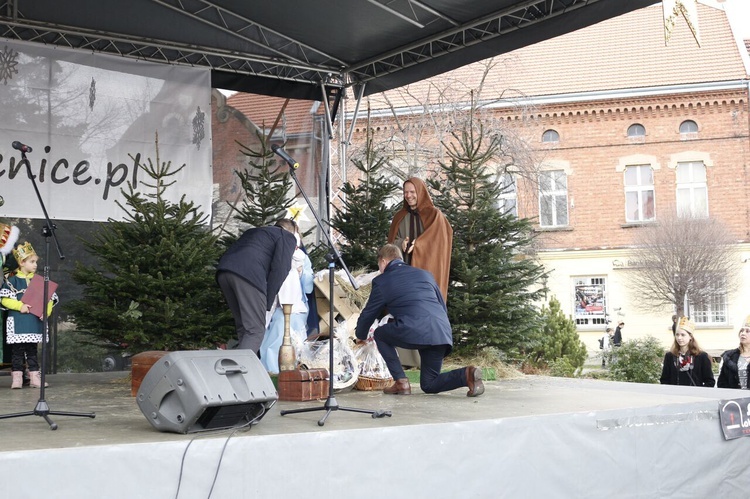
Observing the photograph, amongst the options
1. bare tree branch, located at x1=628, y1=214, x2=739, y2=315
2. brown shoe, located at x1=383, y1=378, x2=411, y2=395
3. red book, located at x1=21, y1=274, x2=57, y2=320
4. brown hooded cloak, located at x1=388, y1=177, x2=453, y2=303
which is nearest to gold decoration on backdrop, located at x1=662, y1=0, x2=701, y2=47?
brown hooded cloak, located at x1=388, y1=177, x2=453, y2=303

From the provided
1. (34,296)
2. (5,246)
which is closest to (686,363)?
(34,296)

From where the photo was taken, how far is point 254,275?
809 centimetres

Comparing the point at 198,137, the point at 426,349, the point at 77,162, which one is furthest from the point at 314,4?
the point at 426,349

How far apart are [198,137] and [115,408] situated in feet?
20.1

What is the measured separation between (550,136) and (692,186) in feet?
17.7

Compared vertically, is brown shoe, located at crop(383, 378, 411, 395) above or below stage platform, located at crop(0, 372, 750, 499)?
above

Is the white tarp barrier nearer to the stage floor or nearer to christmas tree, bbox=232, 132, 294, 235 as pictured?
christmas tree, bbox=232, 132, 294, 235

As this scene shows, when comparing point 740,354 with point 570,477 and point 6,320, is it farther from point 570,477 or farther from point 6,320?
point 6,320

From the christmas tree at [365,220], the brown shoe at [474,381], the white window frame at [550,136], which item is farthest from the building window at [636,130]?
the brown shoe at [474,381]

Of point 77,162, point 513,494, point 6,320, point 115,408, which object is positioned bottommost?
point 513,494

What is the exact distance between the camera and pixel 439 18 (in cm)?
1046

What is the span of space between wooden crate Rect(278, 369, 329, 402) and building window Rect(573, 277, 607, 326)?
80.1 ft

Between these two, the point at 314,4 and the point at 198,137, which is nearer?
the point at 314,4

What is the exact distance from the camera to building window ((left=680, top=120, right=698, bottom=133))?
30359 mm
